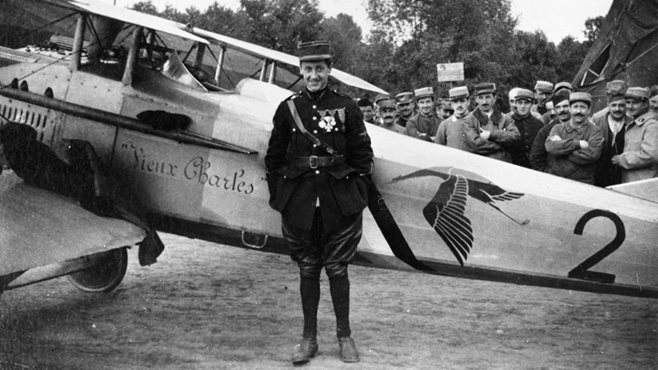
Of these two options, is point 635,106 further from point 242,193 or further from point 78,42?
point 78,42

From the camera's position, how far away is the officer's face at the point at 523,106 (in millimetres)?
7871

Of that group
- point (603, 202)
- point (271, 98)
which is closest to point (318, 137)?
point (271, 98)

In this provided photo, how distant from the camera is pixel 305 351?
15.4 feet

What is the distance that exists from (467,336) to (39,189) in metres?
3.91

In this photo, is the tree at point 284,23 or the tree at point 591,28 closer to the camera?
the tree at point 284,23

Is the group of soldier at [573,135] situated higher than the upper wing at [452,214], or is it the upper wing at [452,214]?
the group of soldier at [573,135]

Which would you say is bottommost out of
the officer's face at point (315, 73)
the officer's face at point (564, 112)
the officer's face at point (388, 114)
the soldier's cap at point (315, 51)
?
the officer's face at point (388, 114)

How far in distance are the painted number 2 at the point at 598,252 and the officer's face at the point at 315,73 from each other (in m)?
2.11

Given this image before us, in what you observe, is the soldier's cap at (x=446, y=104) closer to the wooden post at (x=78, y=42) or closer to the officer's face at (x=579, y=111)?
the officer's face at (x=579, y=111)

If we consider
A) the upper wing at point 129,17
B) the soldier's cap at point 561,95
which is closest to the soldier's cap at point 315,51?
the upper wing at point 129,17

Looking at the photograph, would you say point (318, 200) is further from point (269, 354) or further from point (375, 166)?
point (269, 354)

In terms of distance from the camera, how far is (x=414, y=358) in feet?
16.1

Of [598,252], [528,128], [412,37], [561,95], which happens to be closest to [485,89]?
[528,128]

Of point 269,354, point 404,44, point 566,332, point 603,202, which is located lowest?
point 269,354
